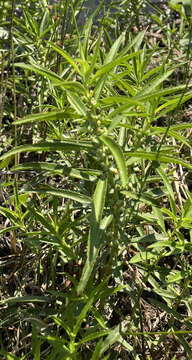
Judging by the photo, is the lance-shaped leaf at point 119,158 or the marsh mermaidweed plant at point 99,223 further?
the marsh mermaidweed plant at point 99,223

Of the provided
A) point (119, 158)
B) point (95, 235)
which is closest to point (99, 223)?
point (95, 235)

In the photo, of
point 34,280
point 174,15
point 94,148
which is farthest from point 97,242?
point 174,15

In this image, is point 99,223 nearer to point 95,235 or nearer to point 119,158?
point 95,235

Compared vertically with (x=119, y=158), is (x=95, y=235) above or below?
below

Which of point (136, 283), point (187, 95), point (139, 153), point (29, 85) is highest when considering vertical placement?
point (29, 85)

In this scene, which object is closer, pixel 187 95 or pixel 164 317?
pixel 187 95

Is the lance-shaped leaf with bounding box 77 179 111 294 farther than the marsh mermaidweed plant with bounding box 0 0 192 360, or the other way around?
the marsh mermaidweed plant with bounding box 0 0 192 360

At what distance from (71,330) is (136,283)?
44cm

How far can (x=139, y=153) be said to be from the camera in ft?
4.26

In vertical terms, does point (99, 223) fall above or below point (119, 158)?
below

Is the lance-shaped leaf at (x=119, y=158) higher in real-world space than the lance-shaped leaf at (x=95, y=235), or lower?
higher

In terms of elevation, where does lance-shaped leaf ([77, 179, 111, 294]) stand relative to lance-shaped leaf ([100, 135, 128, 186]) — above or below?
below

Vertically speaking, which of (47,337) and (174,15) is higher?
(174,15)

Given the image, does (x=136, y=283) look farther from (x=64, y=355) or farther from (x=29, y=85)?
(x=29, y=85)
